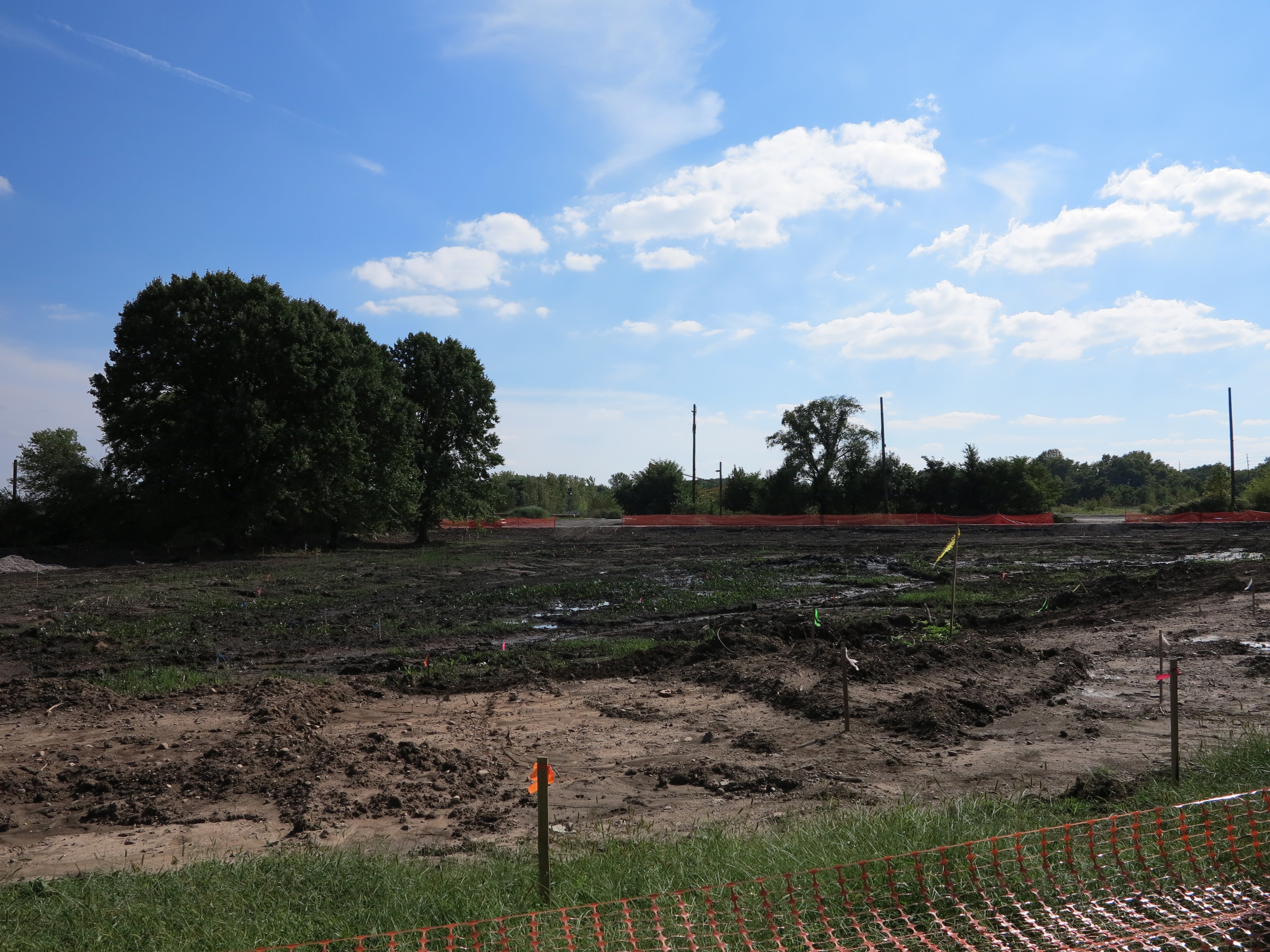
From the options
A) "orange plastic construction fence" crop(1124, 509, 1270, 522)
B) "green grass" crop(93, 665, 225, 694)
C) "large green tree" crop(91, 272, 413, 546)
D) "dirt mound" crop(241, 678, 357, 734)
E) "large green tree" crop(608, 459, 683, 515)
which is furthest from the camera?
"large green tree" crop(608, 459, 683, 515)

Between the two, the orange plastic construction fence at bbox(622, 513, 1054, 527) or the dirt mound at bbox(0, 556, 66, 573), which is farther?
the orange plastic construction fence at bbox(622, 513, 1054, 527)

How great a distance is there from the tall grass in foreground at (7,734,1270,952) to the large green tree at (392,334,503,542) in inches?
1521

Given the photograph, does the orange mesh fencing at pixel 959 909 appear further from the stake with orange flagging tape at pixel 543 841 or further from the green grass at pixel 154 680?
the green grass at pixel 154 680

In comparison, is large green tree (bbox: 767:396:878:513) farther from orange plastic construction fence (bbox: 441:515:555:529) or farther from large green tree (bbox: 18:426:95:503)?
large green tree (bbox: 18:426:95:503)

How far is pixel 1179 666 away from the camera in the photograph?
40.6ft

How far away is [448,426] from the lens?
45469 millimetres

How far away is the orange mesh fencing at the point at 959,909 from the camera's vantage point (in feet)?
13.6

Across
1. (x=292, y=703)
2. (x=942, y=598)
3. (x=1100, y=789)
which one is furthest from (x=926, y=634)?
(x=292, y=703)

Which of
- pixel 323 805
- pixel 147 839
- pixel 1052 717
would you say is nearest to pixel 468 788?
pixel 323 805

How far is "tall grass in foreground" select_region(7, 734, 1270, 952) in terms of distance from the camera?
4.64 m

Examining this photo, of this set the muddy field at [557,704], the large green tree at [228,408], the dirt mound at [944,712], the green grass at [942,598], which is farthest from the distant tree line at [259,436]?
the dirt mound at [944,712]

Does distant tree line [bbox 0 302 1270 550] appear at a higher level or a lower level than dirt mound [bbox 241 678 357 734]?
higher

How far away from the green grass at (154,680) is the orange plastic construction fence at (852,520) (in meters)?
51.4

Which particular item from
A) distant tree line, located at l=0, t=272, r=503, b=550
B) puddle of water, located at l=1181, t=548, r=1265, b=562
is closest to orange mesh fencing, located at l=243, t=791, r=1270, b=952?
puddle of water, located at l=1181, t=548, r=1265, b=562
